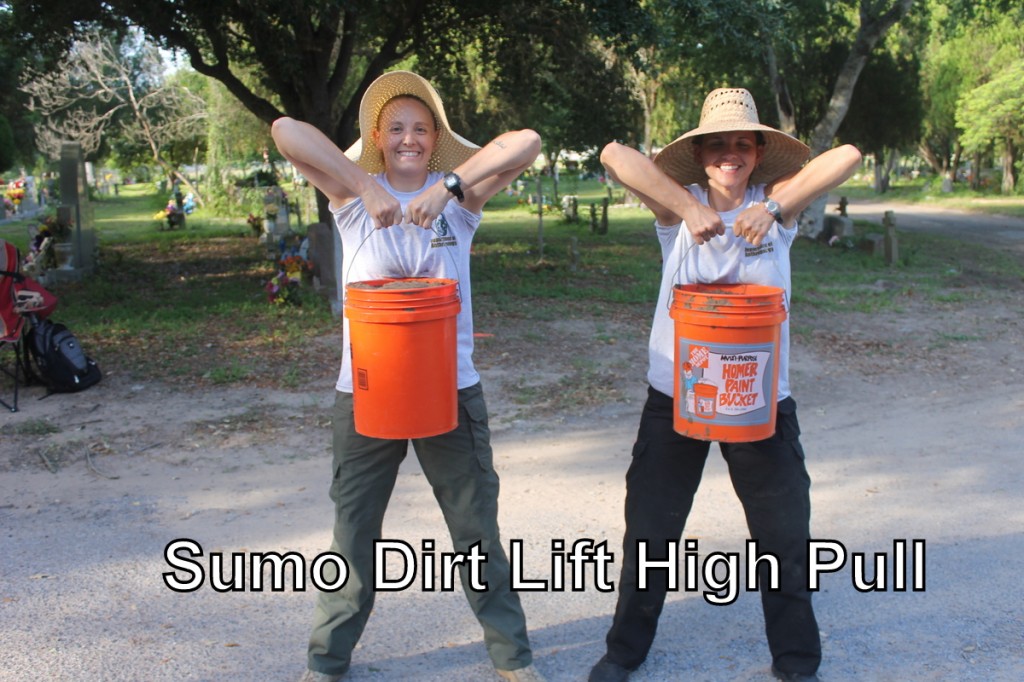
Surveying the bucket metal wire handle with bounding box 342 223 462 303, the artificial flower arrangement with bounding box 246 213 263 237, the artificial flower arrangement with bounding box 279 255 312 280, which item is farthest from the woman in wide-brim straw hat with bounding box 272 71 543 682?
the artificial flower arrangement with bounding box 246 213 263 237

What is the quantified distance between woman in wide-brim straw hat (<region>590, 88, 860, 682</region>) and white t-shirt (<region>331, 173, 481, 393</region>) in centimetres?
55

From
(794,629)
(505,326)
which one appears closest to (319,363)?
(505,326)

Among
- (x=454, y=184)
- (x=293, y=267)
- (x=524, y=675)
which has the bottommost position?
(x=524, y=675)

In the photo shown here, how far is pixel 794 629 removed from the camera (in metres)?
2.94

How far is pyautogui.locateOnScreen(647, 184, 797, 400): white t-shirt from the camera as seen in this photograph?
2.87 m

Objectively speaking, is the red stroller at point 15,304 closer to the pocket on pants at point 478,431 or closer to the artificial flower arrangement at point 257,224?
the pocket on pants at point 478,431

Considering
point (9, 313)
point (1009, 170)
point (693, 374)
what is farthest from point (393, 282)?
point (1009, 170)

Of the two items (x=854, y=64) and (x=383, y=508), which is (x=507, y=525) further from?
(x=854, y=64)

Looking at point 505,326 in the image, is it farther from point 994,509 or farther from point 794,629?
point 794,629

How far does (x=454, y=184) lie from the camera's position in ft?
9.15

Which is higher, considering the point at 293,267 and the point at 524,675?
the point at 293,267

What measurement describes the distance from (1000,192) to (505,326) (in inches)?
1332

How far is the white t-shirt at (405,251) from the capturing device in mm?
2850

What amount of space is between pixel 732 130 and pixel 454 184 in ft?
2.77
